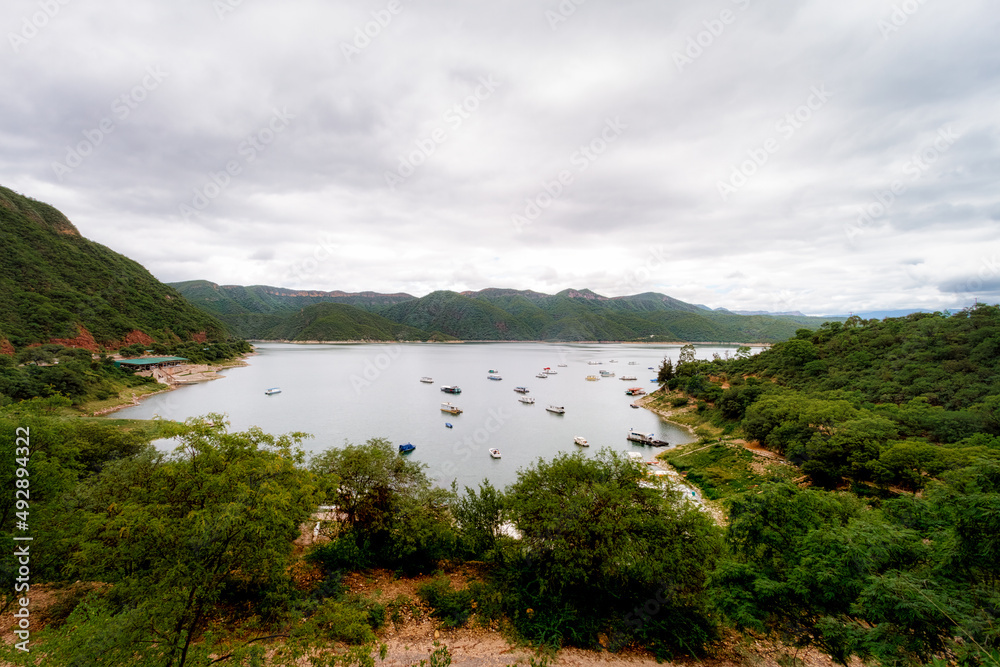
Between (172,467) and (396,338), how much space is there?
199259 mm

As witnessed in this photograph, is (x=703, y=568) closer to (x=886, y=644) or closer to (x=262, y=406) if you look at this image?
(x=886, y=644)

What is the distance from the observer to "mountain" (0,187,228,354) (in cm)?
5828

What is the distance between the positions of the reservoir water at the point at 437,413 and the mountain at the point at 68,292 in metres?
19.7

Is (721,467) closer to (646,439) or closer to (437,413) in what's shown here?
(646,439)

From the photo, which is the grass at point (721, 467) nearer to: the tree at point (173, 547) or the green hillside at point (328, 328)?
the tree at point (173, 547)

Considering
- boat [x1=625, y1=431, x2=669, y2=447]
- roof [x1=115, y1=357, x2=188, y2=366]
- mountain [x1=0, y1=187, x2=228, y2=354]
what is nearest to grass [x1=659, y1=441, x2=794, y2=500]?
boat [x1=625, y1=431, x2=669, y2=447]

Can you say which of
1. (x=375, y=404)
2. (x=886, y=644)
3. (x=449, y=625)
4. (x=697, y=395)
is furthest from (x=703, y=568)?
(x=375, y=404)

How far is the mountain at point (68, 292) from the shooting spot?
58.3 m

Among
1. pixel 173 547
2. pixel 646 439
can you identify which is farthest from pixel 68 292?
pixel 646 439

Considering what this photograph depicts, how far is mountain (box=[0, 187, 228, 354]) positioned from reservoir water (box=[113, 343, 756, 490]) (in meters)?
19.7

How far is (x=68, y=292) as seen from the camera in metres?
66.4

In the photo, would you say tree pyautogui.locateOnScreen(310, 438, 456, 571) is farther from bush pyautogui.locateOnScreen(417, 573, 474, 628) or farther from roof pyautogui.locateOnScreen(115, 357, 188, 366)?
roof pyautogui.locateOnScreen(115, 357, 188, 366)

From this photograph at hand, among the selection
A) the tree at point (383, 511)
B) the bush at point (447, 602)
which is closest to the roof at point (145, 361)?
the tree at point (383, 511)

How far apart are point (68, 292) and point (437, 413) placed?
2935 inches
